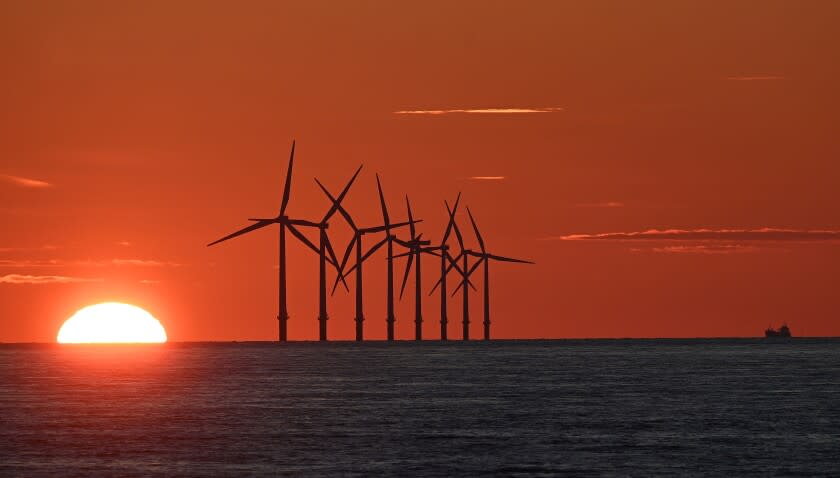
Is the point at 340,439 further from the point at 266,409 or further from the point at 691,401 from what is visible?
the point at 691,401

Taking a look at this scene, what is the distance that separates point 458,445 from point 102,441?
19.7 meters

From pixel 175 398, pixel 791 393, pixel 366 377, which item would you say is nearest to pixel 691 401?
pixel 791 393

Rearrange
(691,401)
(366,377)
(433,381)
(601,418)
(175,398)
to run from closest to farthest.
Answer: (601,418)
(691,401)
(175,398)
(433,381)
(366,377)

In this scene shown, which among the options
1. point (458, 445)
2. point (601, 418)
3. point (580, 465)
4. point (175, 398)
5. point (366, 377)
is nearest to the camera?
point (580, 465)

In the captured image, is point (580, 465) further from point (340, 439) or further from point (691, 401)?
point (691, 401)

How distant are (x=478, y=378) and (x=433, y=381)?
8291 mm

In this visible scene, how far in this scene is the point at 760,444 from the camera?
83.7m

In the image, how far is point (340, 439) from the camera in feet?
285

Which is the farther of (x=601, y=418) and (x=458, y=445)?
(x=601, y=418)

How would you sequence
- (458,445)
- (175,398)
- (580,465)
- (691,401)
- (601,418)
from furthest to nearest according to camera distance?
(175,398) < (691,401) < (601,418) < (458,445) < (580,465)

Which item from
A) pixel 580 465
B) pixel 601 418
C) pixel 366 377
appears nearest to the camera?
pixel 580 465

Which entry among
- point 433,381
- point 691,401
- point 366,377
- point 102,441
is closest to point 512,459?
point 102,441

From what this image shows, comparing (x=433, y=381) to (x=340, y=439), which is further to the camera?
(x=433, y=381)

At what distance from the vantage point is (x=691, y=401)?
122 m
